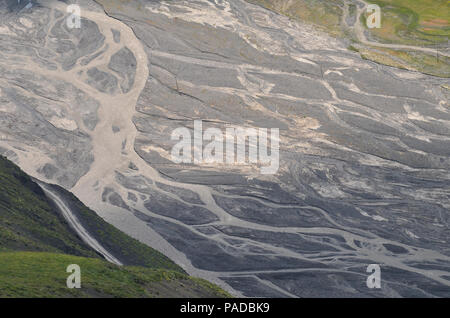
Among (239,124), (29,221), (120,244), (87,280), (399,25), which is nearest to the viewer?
(87,280)

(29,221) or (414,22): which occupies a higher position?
(414,22)

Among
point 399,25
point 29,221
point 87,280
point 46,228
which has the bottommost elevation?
point 87,280

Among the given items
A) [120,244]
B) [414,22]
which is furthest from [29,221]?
[414,22]

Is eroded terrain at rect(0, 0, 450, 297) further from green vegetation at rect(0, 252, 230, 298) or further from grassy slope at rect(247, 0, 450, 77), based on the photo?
green vegetation at rect(0, 252, 230, 298)

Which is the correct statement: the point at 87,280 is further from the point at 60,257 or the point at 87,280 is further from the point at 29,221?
the point at 29,221

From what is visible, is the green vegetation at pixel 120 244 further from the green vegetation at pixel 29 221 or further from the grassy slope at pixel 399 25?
the grassy slope at pixel 399 25

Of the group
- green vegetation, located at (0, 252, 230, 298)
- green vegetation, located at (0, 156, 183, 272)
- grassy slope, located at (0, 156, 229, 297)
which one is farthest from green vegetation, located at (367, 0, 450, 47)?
green vegetation, located at (0, 252, 230, 298)
